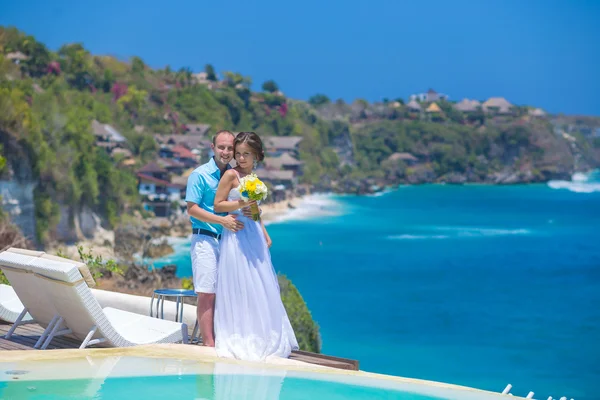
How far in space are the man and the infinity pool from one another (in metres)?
0.38

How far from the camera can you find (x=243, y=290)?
5.09 metres

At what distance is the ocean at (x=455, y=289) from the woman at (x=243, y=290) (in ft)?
53.3

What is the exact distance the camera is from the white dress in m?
5.09

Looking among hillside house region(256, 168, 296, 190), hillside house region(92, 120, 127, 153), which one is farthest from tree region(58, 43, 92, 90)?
hillside house region(256, 168, 296, 190)

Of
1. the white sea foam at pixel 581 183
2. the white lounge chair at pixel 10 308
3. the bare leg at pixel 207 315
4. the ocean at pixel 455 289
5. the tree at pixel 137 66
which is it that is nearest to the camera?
the bare leg at pixel 207 315

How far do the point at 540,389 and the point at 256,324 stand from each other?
17.2 metres

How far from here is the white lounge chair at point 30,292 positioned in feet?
17.6

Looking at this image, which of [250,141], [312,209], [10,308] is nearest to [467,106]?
[312,209]

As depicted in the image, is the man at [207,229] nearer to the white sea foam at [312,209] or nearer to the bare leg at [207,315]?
the bare leg at [207,315]

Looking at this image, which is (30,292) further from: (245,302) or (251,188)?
(251,188)

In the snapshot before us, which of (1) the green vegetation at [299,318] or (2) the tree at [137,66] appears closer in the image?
(1) the green vegetation at [299,318]

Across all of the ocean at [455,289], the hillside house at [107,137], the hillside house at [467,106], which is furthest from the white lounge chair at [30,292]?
the hillside house at [467,106]

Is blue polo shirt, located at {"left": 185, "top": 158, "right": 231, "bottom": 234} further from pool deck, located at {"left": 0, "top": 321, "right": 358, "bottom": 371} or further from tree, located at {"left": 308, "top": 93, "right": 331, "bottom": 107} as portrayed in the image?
tree, located at {"left": 308, "top": 93, "right": 331, "bottom": 107}

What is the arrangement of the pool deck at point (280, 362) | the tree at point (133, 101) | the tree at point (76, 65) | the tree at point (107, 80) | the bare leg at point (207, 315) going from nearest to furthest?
the pool deck at point (280, 362) < the bare leg at point (207, 315) < the tree at point (76, 65) < the tree at point (133, 101) < the tree at point (107, 80)
